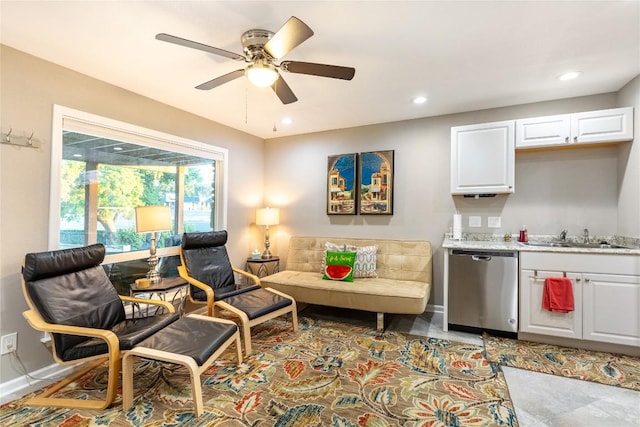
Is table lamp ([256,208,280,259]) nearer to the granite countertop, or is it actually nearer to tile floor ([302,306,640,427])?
the granite countertop

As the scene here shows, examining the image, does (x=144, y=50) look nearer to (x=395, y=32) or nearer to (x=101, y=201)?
(x=101, y=201)

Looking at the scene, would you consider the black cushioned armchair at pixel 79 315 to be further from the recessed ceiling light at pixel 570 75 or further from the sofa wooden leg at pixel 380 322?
the recessed ceiling light at pixel 570 75

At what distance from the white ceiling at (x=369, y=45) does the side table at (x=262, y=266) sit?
2.12 meters

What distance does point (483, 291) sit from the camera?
3020mm

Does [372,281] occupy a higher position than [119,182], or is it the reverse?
[119,182]

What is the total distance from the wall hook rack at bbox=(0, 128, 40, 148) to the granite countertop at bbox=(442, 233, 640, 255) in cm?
372

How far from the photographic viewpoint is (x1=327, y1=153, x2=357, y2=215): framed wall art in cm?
418

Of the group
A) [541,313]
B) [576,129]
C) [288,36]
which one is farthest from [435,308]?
[288,36]

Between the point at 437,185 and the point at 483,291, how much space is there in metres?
1.37

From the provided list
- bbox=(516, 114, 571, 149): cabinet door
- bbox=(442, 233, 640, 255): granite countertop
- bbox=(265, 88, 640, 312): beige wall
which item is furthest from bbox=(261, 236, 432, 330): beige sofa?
bbox=(516, 114, 571, 149): cabinet door

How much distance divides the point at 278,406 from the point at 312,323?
1502 mm

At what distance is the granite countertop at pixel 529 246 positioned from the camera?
2.62 meters

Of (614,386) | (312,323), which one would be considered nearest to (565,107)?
(614,386)

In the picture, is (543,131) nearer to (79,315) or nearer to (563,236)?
(563,236)
